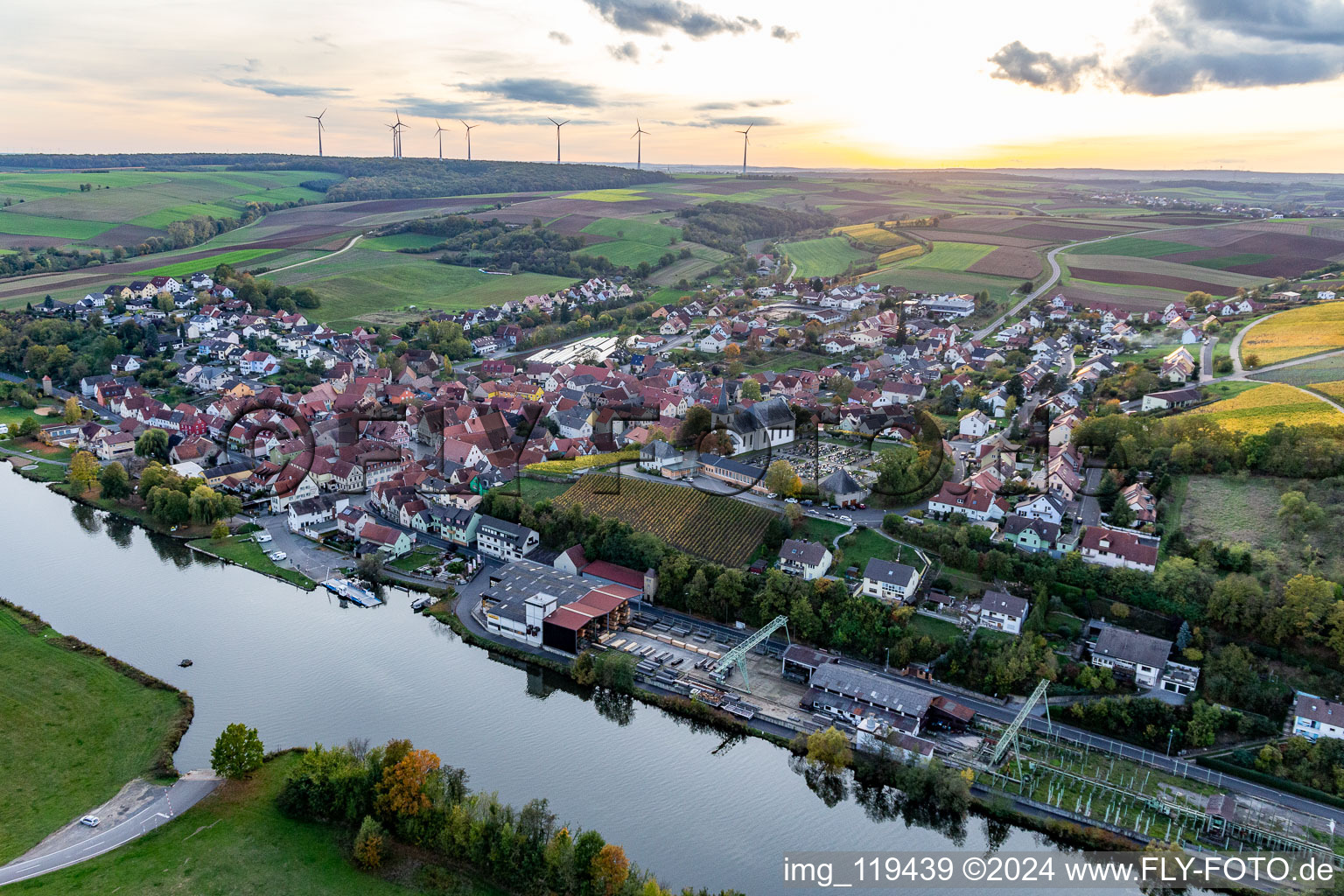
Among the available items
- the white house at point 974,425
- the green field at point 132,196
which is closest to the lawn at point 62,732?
the white house at point 974,425

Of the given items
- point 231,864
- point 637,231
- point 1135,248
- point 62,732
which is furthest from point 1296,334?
point 637,231

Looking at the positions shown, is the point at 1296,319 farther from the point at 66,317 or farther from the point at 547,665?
the point at 66,317

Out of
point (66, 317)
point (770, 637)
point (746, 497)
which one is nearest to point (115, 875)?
point (770, 637)

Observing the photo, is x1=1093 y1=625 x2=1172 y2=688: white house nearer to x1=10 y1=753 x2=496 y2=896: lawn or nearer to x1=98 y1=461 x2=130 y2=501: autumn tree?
x1=10 y1=753 x2=496 y2=896: lawn

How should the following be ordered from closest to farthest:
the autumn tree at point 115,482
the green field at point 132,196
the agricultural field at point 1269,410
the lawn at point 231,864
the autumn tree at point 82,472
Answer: the lawn at point 231,864 → the agricultural field at point 1269,410 → the autumn tree at point 115,482 → the autumn tree at point 82,472 → the green field at point 132,196

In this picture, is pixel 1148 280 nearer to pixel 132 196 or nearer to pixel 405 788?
pixel 405 788

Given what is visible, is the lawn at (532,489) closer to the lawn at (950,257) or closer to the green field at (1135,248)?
the lawn at (950,257)

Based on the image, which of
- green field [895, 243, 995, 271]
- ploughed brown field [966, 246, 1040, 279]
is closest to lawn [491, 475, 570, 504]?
ploughed brown field [966, 246, 1040, 279]
